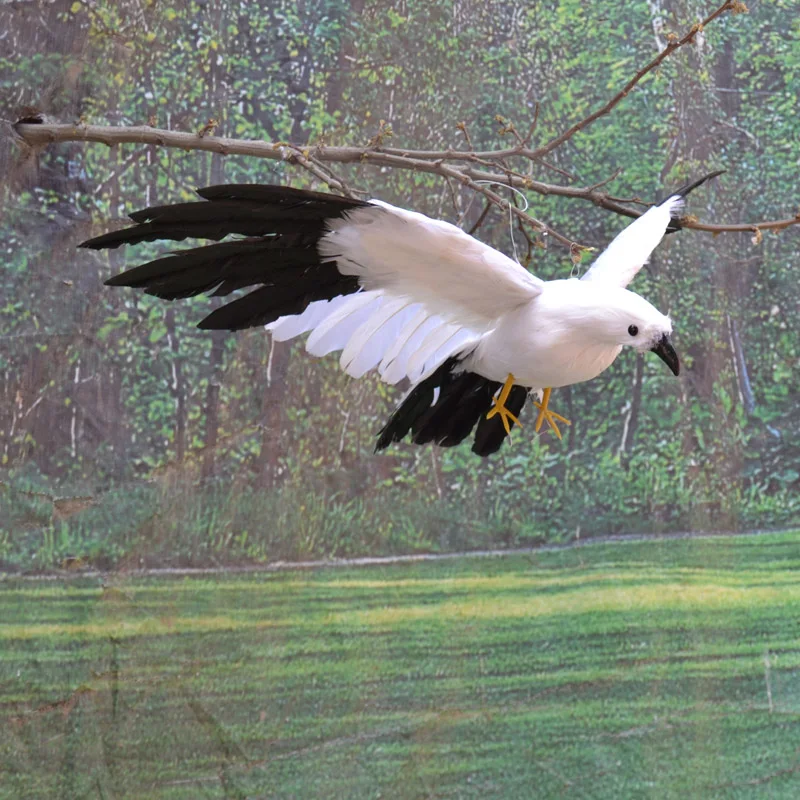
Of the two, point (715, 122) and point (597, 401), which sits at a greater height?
point (715, 122)

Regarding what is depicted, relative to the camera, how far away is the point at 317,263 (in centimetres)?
92

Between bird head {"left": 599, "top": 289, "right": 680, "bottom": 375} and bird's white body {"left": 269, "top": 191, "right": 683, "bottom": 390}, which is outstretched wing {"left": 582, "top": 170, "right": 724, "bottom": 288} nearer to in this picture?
bird's white body {"left": 269, "top": 191, "right": 683, "bottom": 390}

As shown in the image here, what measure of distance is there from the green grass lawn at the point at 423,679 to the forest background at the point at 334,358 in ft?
0.26

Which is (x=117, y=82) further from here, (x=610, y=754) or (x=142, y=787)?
(x=610, y=754)

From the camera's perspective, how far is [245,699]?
1.68 meters

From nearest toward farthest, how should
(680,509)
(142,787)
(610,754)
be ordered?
(142,787) → (610,754) → (680,509)

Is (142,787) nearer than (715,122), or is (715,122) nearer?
(142,787)

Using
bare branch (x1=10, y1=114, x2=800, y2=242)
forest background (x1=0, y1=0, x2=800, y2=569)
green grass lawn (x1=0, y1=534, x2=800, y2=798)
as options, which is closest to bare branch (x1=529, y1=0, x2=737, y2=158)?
bare branch (x1=10, y1=114, x2=800, y2=242)

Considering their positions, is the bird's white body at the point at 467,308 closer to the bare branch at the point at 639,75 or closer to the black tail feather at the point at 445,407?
the black tail feather at the point at 445,407

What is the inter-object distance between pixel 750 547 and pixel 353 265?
133 cm

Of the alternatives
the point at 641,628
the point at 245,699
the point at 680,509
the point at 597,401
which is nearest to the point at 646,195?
the point at 597,401

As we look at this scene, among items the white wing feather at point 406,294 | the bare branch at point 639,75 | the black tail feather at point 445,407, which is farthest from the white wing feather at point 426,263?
the bare branch at point 639,75

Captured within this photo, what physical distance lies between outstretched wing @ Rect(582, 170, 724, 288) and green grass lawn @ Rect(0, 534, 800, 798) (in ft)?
2.96

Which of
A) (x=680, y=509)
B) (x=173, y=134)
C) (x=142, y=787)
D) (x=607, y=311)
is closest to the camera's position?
(x=607, y=311)
